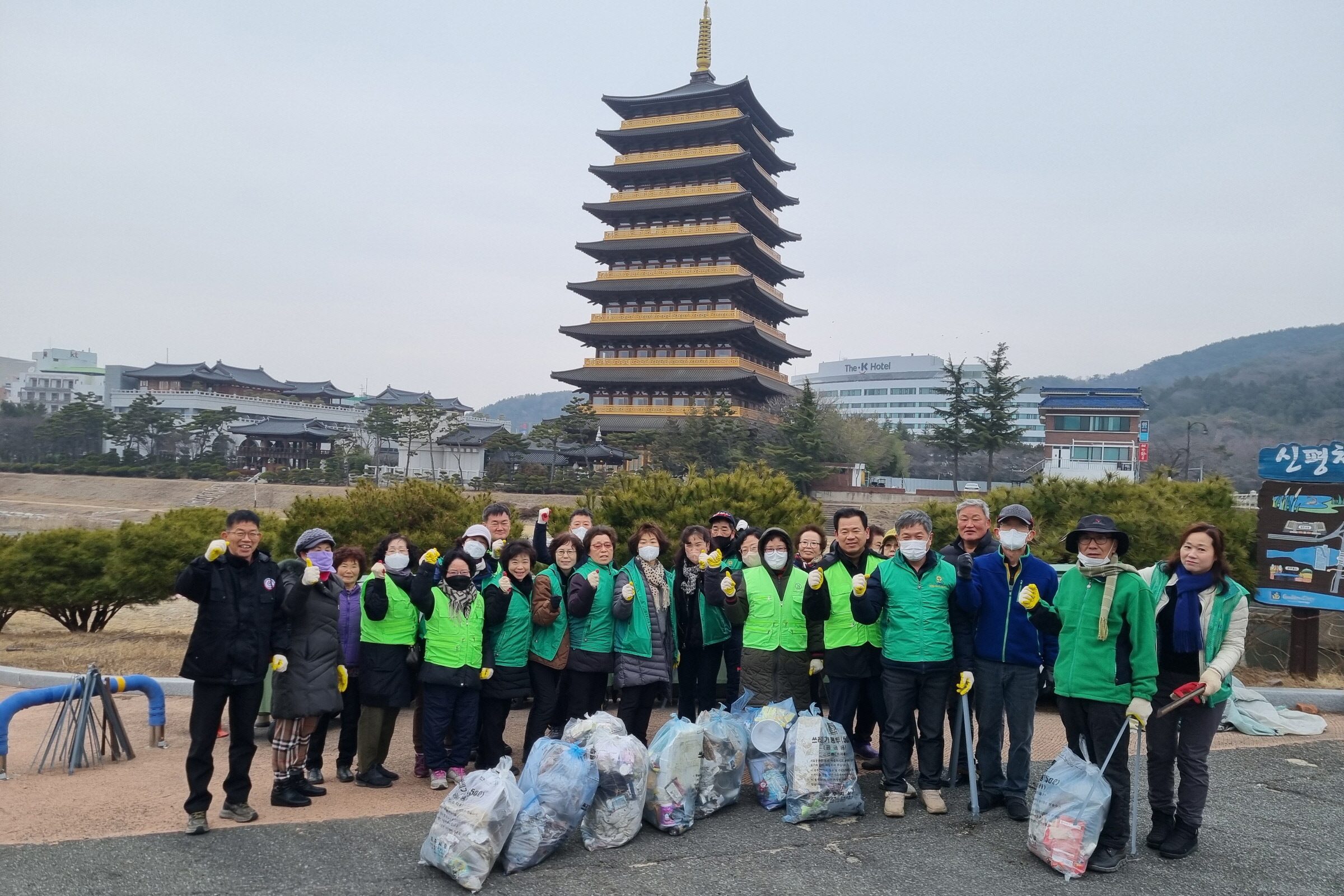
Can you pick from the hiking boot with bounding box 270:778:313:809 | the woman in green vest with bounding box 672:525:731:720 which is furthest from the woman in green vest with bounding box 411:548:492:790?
the woman in green vest with bounding box 672:525:731:720

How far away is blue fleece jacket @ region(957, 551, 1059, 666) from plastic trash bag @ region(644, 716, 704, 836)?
5.55 ft

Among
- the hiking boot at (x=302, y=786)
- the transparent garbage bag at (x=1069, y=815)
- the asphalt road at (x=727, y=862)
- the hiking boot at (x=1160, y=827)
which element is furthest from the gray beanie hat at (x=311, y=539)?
the hiking boot at (x=1160, y=827)

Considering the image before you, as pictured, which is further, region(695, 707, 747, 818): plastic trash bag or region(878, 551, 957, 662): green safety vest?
region(878, 551, 957, 662): green safety vest

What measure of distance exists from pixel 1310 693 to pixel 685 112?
38.6 m

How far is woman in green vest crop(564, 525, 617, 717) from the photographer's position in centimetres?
546

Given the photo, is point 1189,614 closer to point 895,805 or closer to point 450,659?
point 895,805

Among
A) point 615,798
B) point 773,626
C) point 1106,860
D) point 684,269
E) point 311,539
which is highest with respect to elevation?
point 684,269

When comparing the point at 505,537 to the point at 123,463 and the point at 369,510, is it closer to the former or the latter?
the point at 369,510

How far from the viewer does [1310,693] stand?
25.3 feet

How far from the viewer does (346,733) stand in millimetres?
5641

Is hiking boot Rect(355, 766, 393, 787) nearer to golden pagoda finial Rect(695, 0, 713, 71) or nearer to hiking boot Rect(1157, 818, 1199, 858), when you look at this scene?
hiking boot Rect(1157, 818, 1199, 858)

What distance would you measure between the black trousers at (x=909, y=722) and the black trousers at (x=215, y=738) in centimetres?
343

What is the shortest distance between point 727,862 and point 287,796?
2.47m

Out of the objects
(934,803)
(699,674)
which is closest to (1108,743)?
(934,803)
